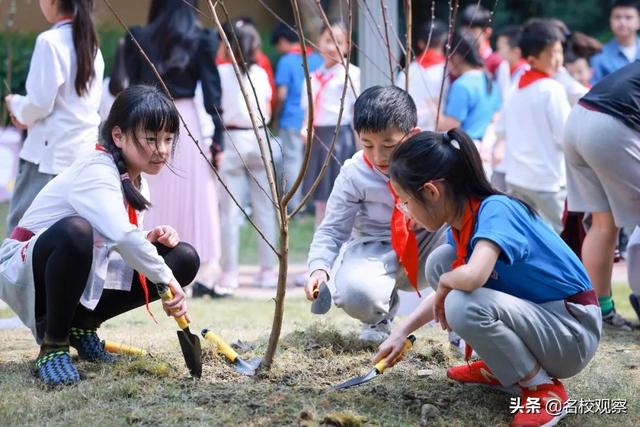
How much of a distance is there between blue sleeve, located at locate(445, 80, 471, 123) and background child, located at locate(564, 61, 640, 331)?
2.09m

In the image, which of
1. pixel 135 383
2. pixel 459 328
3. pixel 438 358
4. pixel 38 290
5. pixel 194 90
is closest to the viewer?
pixel 459 328

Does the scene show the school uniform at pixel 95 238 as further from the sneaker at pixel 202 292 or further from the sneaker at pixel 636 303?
the sneaker at pixel 202 292

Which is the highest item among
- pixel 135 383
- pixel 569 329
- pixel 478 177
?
pixel 478 177

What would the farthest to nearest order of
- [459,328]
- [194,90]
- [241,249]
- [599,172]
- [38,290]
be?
[241,249], [194,90], [599,172], [38,290], [459,328]

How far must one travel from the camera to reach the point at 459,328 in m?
3.02

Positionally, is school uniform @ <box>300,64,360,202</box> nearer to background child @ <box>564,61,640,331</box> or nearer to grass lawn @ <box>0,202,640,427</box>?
background child @ <box>564,61,640,331</box>

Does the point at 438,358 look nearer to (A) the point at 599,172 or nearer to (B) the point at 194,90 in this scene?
(A) the point at 599,172

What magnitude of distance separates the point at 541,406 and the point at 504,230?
570 millimetres

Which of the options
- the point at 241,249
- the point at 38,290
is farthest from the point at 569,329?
the point at 241,249

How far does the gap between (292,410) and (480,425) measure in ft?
1.89

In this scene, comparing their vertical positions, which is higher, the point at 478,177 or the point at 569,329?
the point at 478,177

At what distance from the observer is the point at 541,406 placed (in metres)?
3.08

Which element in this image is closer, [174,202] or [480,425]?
[480,425]

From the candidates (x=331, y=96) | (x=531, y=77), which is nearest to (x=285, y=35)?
(x=331, y=96)
